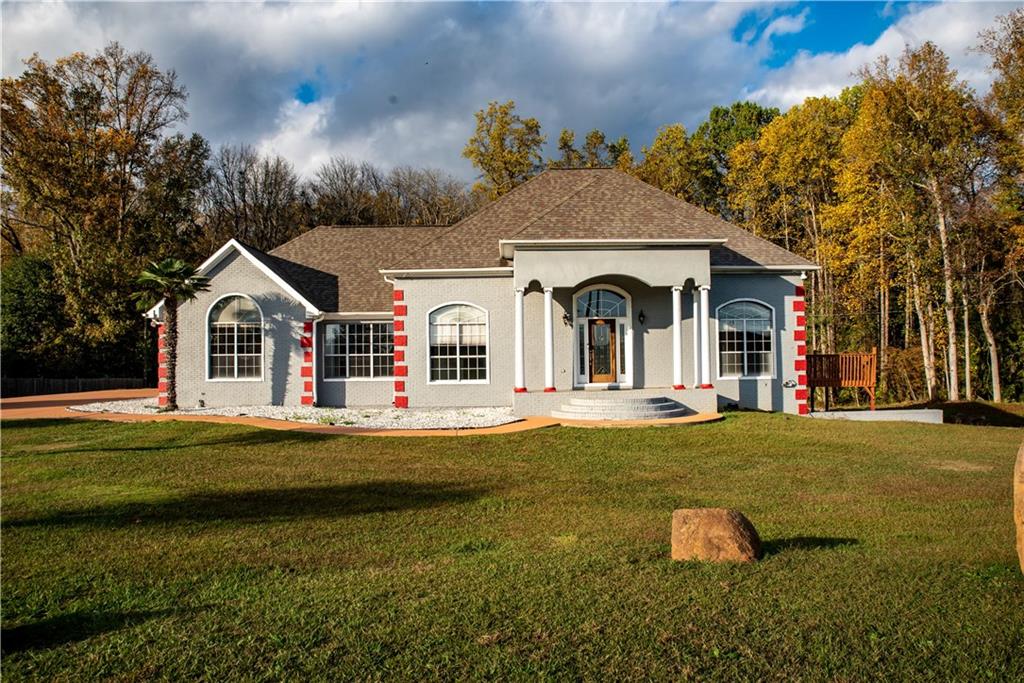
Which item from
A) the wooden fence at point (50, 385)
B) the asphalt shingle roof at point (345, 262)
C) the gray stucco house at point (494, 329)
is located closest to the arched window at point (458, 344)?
the gray stucco house at point (494, 329)

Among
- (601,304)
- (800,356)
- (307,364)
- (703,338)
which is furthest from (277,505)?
(800,356)

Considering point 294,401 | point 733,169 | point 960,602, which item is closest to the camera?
point 960,602

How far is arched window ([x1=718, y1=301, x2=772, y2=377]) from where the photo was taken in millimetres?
21344

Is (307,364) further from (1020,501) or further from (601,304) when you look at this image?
(1020,501)

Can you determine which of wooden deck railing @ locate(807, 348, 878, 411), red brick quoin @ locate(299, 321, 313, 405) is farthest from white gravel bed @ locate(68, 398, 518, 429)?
wooden deck railing @ locate(807, 348, 878, 411)

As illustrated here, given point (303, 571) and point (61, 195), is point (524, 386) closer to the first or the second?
point (303, 571)

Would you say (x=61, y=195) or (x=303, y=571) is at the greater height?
(x=61, y=195)

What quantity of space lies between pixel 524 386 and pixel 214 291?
9.78 meters

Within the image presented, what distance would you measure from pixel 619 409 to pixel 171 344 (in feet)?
41.5

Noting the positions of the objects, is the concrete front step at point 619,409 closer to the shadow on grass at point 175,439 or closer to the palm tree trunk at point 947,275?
the shadow on grass at point 175,439

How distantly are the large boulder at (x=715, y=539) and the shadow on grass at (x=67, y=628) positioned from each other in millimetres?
4381

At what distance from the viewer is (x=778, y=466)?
12.8 m

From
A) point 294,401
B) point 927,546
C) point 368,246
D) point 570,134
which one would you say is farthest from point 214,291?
point 570,134

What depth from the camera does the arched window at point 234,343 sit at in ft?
71.8
